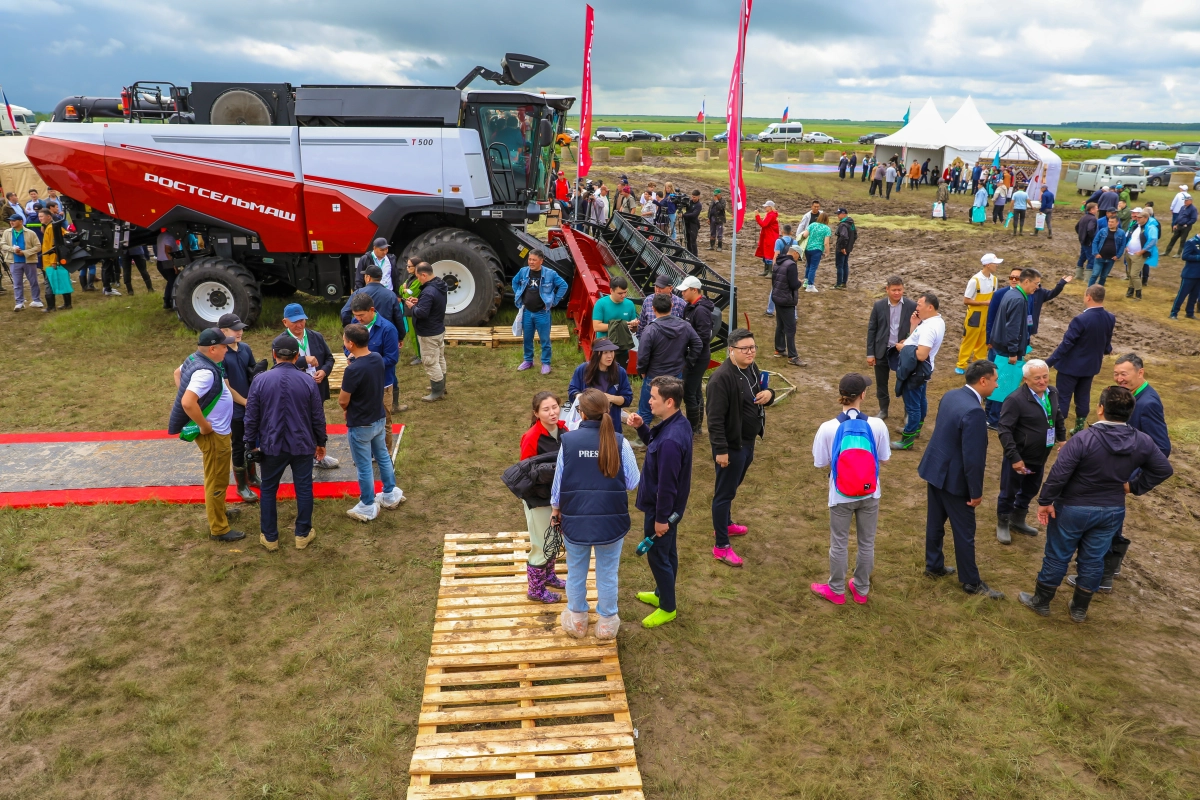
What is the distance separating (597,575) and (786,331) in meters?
6.97

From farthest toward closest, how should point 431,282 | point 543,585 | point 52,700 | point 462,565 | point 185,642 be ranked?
1. point 431,282
2. point 462,565
3. point 543,585
4. point 185,642
5. point 52,700

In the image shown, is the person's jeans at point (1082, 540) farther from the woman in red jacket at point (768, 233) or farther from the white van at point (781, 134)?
the white van at point (781, 134)

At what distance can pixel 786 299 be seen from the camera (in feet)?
33.0

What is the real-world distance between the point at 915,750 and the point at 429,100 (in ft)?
33.8

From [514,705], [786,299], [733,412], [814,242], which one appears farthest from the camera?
[814,242]

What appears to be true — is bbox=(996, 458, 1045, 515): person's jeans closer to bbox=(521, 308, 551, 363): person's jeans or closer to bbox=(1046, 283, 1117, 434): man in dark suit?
bbox=(1046, 283, 1117, 434): man in dark suit

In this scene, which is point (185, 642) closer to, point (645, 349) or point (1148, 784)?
point (645, 349)

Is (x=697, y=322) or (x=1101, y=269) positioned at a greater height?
(x=1101, y=269)

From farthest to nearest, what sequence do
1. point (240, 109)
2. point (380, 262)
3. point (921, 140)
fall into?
point (921, 140) < point (240, 109) < point (380, 262)

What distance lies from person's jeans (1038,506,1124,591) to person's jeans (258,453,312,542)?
210 inches

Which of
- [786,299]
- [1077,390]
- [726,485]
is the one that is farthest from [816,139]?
[726,485]

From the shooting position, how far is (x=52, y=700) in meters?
4.29

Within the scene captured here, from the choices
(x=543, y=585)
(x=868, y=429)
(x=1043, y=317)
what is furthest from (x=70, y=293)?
(x=1043, y=317)

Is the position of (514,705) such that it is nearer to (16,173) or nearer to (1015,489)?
(1015,489)
